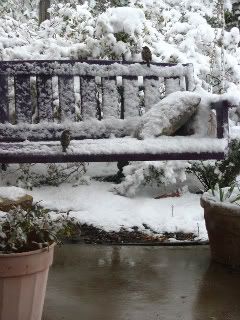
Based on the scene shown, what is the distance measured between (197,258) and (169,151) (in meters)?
0.91

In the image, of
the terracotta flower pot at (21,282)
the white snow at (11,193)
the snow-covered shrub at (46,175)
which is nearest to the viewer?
the terracotta flower pot at (21,282)

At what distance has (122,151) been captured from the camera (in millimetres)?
3908

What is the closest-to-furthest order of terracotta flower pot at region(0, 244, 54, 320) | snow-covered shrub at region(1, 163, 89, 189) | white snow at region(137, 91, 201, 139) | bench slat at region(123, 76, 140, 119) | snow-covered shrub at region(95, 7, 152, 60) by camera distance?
1. terracotta flower pot at region(0, 244, 54, 320)
2. white snow at region(137, 91, 201, 139)
3. bench slat at region(123, 76, 140, 119)
4. snow-covered shrub at region(1, 163, 89, 189)
5. snow-covered shrub at region(95, 7, 152, 60)

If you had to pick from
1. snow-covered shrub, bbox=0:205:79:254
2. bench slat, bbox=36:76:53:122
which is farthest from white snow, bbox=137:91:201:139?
snow-covered shrub, bbox=0:205:79:254

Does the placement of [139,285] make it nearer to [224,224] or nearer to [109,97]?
[224,224]

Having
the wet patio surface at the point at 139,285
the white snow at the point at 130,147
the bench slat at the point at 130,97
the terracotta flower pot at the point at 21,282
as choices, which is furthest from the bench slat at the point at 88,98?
the terracotta flower pot at the point at 21,282

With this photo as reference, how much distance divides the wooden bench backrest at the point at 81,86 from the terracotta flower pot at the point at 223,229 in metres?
1.86

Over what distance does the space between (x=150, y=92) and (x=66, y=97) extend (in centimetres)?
74

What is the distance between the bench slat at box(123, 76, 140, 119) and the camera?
481 centimetres

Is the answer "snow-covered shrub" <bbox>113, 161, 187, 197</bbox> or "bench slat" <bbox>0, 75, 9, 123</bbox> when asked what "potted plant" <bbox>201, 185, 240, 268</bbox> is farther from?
"bench slat" <bbox>0, 75, 9, 123</bbox>

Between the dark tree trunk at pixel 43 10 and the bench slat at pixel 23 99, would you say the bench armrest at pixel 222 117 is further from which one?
the dark tree trunk at pixel 43 10

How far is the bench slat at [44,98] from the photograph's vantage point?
4684 millimetres

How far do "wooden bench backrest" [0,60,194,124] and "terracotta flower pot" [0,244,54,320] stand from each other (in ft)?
8.69

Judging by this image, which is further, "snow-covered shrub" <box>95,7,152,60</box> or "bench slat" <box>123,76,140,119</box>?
"snow-covered shrub" <box>95,7,152,60</box>
